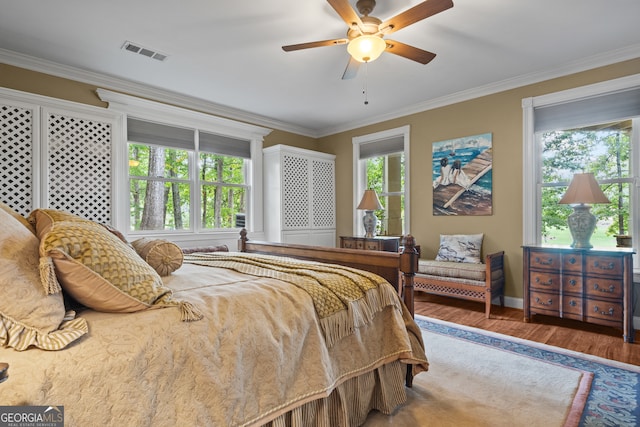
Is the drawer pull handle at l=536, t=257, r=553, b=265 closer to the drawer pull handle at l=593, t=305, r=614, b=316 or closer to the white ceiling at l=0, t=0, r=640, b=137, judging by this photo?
the drawer pull handle at l=593, t=305, r=614, b=316

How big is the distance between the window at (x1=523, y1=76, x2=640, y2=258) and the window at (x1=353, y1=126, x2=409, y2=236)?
160cm

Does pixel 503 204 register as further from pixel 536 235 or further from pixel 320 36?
pixel 320 36

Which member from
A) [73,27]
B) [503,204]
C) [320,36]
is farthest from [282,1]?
[503,204]

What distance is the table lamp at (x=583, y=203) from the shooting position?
3.08 metres

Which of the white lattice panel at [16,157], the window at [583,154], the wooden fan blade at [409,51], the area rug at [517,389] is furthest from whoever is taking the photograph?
the window at [583,154]

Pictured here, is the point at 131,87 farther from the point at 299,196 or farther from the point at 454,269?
the point at 454,269

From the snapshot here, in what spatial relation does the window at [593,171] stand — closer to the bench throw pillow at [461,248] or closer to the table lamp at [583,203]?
the table lamp at [583,203]

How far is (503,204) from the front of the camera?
13.3 ft

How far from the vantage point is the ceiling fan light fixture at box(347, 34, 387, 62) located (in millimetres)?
2404

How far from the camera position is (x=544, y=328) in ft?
10.6

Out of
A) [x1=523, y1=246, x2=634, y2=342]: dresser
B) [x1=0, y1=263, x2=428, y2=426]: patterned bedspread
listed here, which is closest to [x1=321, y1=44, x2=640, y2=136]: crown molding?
[x1=523, y1=246, x2=634, y2=342]: dresser

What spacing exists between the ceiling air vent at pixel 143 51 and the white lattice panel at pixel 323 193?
2.86 metres

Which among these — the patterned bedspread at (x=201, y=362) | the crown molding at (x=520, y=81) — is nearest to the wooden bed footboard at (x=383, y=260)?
the patterned bedspread at (x=201, y=362)

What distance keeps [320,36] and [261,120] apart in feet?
8.39
